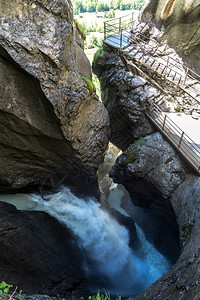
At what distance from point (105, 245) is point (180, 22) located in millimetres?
16497

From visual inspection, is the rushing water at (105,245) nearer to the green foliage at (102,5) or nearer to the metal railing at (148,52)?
the metal railing at (148,52)

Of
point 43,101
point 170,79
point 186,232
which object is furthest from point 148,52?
point 186,232

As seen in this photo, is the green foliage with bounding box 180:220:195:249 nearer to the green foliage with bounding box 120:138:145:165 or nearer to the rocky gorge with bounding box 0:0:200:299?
the rocky gorge with bounding box 0:0:200:299

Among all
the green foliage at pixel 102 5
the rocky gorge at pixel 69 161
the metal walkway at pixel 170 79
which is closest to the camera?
the rocky gorge at pixel 69 161

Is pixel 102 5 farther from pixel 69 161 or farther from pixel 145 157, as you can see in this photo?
pixel 69 161

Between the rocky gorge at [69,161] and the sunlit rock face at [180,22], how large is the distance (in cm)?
18

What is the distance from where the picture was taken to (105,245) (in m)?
10.6

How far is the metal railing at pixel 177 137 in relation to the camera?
857 cm

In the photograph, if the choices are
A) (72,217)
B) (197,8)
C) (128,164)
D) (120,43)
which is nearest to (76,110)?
(128,164)

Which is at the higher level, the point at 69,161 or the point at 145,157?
the point at 145,157

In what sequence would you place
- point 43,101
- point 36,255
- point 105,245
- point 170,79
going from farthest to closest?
point 170,79 → point 105,245 → point 36,255 → point 43,101

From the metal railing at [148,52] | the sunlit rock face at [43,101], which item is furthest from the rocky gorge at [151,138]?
the sunlit rock face at [43,101]

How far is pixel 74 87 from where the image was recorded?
7.97 m

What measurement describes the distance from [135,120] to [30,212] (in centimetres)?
781
